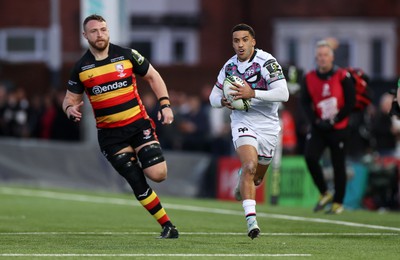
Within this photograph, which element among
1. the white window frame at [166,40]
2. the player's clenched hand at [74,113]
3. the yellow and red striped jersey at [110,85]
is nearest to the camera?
the player's clenched hand at [74,113]

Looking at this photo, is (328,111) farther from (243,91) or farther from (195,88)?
(195,88)

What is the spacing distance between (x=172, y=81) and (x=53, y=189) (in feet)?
31.1

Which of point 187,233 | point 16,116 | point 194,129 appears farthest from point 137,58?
point 16,116

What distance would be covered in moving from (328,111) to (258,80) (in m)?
4.16

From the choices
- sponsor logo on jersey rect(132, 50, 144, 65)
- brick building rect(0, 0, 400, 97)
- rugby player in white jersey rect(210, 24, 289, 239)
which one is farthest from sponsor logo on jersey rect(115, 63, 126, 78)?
brick building rect(0, 0, 400, 97)

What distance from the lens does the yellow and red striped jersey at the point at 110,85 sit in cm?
1325

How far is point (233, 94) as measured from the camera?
13.2 meters

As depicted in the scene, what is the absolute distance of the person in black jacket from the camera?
17.5 m

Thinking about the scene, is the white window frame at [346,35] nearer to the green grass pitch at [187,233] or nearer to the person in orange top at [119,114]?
the green grass pitch at [187,233]

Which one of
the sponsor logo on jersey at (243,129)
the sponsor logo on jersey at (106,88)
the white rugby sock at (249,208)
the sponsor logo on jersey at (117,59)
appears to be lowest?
the white rugby sock at (249,208)

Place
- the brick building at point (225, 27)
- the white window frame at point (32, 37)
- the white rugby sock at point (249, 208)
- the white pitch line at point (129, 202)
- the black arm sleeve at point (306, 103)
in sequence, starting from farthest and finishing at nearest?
the white window frame at point (32, 37), the brick building at point (225, 27), the black arm sleeve at point (306, 103), the white pitch line at point (129, 202), the white rugby sock at point (249, 208)

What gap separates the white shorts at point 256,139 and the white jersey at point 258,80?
5 cm

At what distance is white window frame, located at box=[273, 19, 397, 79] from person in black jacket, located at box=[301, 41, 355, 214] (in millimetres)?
24730

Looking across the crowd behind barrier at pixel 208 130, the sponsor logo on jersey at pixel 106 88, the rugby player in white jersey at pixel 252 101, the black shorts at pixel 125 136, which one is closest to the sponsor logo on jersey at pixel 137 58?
the sponsor logo on jersey at pixel 106 88
